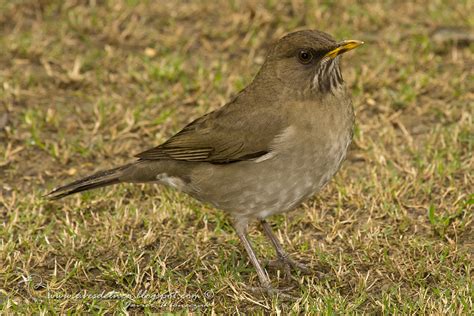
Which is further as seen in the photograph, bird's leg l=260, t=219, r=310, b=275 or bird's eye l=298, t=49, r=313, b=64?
bird's leg l=260, t=219, r=310, b=275

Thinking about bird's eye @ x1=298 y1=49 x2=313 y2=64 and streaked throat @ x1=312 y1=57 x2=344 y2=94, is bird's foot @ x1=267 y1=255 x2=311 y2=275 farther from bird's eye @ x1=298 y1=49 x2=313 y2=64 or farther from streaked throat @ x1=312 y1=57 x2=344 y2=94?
bird's eye @ x1=298 y1=49 x2=313 y2=64

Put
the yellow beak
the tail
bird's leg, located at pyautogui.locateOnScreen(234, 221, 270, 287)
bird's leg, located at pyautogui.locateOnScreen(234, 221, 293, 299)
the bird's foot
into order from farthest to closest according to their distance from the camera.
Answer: the tail, the bird's foot, bird's leg, located at pyautogui.locateOnScreen(234, 221, 270, 287), bird's leg, located at pyautogui.locateOnScreen(234, 221, 293, 299), the yellow beak

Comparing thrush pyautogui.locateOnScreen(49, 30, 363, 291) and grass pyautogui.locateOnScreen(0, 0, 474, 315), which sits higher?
thrush pyautogui.locateOnScreen(49, 30, 363, 291)

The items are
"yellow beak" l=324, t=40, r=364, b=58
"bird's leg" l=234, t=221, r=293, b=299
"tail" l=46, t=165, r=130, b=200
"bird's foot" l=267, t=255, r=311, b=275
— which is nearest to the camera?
"yellow beak" l=324, t=40, r=364, b=58

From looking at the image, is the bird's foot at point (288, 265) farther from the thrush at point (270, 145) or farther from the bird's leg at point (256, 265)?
the bird's leg at point (256, 265)

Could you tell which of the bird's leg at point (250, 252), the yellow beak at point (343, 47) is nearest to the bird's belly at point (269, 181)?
the bird's leg at point (250, 252)

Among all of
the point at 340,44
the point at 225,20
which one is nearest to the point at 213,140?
the point at 340,44

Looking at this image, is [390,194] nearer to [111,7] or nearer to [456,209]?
[456,209]

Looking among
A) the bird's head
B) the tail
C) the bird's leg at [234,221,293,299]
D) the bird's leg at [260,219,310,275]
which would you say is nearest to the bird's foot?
the bird's leg at [260,219,310,275]
